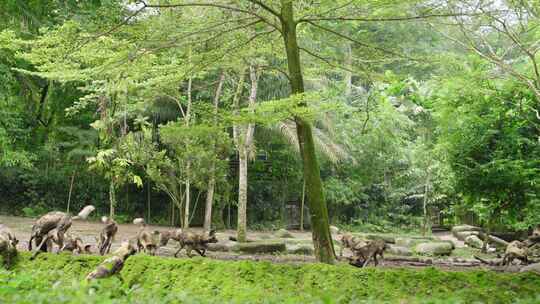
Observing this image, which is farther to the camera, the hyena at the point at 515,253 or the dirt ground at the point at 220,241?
the dirt ground at the point at 220,241

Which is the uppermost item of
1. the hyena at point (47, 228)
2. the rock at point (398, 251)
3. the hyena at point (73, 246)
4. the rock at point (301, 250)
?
the hyena at point (47, 228)

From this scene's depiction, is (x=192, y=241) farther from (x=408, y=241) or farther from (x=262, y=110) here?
(x=408, y=241)

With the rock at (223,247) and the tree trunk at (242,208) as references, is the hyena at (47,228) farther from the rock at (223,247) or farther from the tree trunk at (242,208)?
the tree trunk at (242,208)

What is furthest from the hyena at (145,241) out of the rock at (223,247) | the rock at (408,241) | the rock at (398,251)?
the rock at (408,241)

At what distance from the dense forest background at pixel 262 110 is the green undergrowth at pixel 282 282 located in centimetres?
204

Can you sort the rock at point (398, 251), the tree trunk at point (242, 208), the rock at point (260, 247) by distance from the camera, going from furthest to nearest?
the tree trunk at point (242, 208), the rock at point (398, 251), the rock at point (260, 247)

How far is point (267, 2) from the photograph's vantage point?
7.07 metres

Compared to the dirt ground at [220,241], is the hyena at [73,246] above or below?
above

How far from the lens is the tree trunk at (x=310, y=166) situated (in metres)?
7.05

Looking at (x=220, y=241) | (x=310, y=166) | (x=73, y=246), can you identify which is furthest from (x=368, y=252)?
(x=220, y=241)

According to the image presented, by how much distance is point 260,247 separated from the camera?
11.4 m

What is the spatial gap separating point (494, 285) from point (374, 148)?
53.2ft

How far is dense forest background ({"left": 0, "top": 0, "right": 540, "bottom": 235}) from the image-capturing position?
24.0ft

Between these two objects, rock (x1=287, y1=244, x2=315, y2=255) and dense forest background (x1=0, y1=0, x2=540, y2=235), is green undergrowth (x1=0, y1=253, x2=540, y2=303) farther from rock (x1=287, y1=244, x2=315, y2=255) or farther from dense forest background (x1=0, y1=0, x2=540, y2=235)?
rock (x1=287, y1=244, x2=315, y2=255)
